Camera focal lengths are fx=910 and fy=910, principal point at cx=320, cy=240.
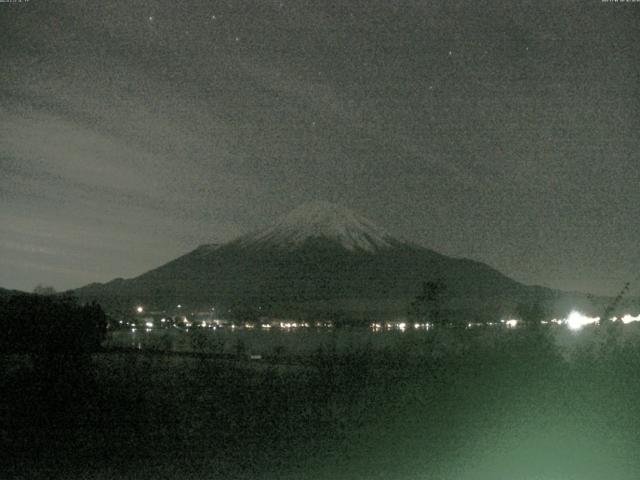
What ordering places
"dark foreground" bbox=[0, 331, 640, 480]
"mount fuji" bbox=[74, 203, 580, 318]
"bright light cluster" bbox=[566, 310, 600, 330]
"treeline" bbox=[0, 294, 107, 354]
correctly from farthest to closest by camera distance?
"mount fuji" bbox=[74, 203, 580, 318] → "treeline" bbox=[0, 294, 107, 354] → "bright light cluster" bbox=[566, 310, 600, 330] → "dark foreground" bbox=[0, 331, 640, 480]

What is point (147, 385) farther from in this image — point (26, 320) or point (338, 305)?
point (338, 305)

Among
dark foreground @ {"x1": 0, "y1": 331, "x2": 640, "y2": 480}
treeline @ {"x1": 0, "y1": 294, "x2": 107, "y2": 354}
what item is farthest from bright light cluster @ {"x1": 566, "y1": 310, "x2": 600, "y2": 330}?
treeline @ {"x1": 0, "y1": 294, "x2": 107, "y2": 354}

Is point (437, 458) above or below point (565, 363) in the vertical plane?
below

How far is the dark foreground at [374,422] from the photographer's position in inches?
396

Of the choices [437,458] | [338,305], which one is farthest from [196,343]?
[338,305]

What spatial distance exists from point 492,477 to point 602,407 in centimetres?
252

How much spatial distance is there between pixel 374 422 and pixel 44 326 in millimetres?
13513

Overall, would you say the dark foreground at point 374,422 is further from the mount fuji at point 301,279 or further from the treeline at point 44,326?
the mount fuji at point 301,279

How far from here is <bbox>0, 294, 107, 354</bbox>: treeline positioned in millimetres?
19422

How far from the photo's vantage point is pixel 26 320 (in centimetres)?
2478

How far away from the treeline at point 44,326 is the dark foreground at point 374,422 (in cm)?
450

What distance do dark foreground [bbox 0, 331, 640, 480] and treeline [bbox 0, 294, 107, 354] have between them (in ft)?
14.8

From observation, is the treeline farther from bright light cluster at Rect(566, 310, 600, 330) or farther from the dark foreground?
bright light cluster at Rect(566, 310, 600, 330)

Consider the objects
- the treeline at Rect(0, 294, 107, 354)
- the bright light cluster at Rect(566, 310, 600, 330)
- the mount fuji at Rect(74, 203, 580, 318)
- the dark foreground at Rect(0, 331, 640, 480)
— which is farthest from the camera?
the mount fuji at Rect(74, 203, 580, 318)
